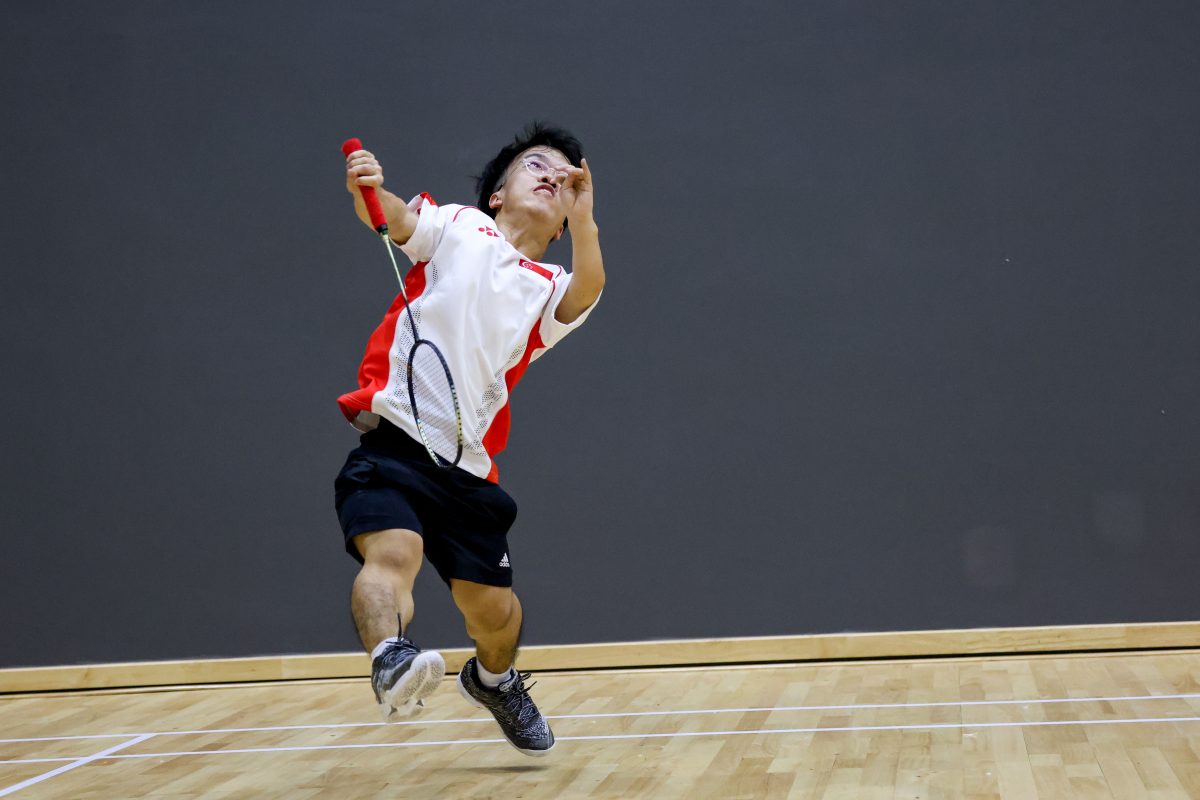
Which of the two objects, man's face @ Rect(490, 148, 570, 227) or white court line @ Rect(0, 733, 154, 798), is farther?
man's face @ Rect(490, 148, 570, 227)

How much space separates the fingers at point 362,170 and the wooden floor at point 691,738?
3.95ft

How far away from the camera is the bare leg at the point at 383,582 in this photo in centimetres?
222

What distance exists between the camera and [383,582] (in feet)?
7.54

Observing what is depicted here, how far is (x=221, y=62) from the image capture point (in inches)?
177

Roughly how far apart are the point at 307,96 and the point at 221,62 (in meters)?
0.34

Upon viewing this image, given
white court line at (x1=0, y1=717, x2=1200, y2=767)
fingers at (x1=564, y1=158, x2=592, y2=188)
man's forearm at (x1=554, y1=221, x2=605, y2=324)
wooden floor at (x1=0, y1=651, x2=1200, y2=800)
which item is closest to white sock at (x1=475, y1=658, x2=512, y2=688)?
wooden floor at (x1=0, y1=651, x2=1200, y2=800)

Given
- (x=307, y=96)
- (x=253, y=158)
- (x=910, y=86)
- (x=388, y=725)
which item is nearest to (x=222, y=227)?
(x=253, y=158)

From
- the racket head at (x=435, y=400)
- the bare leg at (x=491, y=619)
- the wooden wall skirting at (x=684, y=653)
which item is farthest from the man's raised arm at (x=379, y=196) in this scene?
the wooden wall skirting at (x=684, y=653)

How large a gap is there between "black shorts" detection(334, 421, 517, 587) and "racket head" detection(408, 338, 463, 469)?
0.04m

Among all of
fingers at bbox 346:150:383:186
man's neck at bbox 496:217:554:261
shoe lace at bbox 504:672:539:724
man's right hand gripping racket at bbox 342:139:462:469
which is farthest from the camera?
man's neck at bbox 496:217:554:261

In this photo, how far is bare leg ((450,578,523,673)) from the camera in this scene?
8.86 feet

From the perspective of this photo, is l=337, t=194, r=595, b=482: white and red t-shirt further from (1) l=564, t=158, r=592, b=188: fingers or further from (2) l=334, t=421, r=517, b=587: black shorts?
(1) l=564, t=158, r=592, b=188: fingers

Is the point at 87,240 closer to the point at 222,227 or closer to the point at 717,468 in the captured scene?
the point at 222,227

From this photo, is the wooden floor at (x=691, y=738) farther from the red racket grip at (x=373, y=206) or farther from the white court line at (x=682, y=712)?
the red racket grip at (x=373, y=206)
